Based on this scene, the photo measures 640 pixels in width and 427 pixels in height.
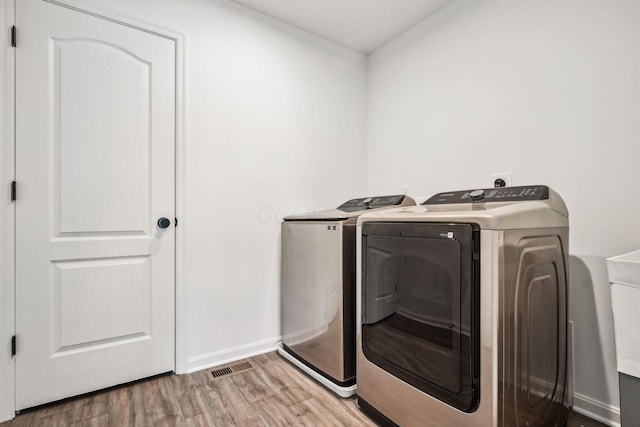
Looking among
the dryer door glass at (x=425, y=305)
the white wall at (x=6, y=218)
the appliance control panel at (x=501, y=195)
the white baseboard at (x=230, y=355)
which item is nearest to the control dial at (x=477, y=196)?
the appliance control panel at (x=501, y=195)

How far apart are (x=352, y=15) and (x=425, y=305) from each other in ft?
6.93

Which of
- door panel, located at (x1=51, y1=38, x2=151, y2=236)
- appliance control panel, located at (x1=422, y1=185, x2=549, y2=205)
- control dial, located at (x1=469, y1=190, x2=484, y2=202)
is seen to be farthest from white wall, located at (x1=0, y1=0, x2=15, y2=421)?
control dial, located at (x1=469, y1=190, x2=484, y2=202)

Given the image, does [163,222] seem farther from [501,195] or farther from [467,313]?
[501,195]

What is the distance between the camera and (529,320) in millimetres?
1152

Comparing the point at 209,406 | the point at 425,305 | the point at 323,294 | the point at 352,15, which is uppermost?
the point at 352,15

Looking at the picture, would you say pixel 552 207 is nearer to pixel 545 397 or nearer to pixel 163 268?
pixel 545 397

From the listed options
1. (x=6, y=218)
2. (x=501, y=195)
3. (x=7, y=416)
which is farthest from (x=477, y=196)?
(x=7, y=416)

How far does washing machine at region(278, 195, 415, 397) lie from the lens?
5.46ft

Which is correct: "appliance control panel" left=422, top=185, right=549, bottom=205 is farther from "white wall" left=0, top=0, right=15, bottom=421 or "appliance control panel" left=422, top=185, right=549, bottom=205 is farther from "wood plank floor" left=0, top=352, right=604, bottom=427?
"white wall" left=0, top=0, right=15, bottom=421

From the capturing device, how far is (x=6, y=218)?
148 cm

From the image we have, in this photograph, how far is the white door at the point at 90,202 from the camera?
5.04 feet

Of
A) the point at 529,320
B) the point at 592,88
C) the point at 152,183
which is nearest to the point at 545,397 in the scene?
the point at 529,320

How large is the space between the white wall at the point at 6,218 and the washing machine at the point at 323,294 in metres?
1.42

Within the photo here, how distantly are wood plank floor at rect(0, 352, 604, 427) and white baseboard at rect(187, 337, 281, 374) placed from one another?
82mm
